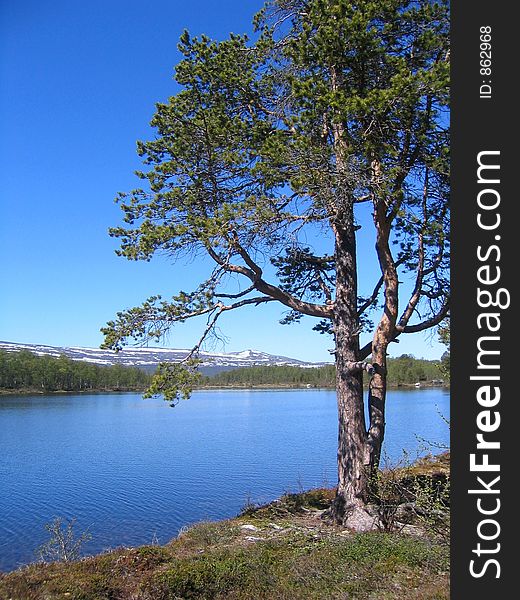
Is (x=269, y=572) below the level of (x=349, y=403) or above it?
below

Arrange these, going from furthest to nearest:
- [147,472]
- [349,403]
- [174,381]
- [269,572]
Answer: [147,472] < [349,403] < [174,381] < [269,572]

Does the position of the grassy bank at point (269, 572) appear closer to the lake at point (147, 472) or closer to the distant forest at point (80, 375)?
the lake at point (147, 472)

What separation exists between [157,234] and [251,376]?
136m

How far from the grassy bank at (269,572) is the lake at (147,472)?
1418mm

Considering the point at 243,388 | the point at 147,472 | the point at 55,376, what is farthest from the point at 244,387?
the point at 147,472

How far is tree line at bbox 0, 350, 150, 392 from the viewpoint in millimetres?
89938

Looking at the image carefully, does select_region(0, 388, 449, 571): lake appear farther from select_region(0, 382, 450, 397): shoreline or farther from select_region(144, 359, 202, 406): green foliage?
select_region(0, 382, 450, 397): shoreline

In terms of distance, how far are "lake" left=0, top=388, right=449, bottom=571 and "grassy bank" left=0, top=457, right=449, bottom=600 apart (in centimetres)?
142

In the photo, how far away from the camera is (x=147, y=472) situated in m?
21.4

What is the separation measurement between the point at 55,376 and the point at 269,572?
94.3 metres

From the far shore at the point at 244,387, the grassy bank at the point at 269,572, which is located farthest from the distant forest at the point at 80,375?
the grassy bank at the point at 269,572

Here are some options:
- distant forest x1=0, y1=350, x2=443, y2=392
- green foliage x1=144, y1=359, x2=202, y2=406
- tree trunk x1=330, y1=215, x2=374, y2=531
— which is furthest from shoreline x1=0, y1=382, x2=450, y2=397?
green foliage x1=144, y1=359, x2=202, y2=406

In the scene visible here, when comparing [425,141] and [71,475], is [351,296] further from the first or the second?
[71,475]

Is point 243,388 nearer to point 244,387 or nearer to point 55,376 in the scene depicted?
point 244,387
